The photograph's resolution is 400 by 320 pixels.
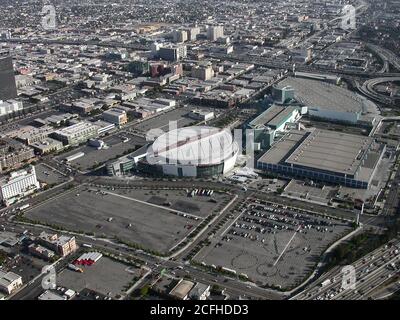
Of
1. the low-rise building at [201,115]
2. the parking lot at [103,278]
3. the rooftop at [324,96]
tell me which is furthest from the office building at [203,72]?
the parking lot at [103,278]

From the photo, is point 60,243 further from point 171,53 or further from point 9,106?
point 171,53

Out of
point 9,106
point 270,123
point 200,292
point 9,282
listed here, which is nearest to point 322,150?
point 270,123

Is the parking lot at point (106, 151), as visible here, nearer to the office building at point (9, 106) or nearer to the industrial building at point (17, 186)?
the industrial building at point (17, 186)

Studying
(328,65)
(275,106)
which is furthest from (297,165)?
(328,65)

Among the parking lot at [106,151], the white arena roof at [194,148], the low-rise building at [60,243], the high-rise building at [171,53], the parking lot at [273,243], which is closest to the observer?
the parking lot at [273,243]

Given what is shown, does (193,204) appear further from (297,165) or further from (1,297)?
(1,297)

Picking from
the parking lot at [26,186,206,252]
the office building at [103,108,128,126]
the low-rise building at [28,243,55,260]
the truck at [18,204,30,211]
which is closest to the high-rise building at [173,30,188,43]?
the office building at [103,108,128,126]

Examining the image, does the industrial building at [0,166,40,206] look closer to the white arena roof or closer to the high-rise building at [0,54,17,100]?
the white arena roof
